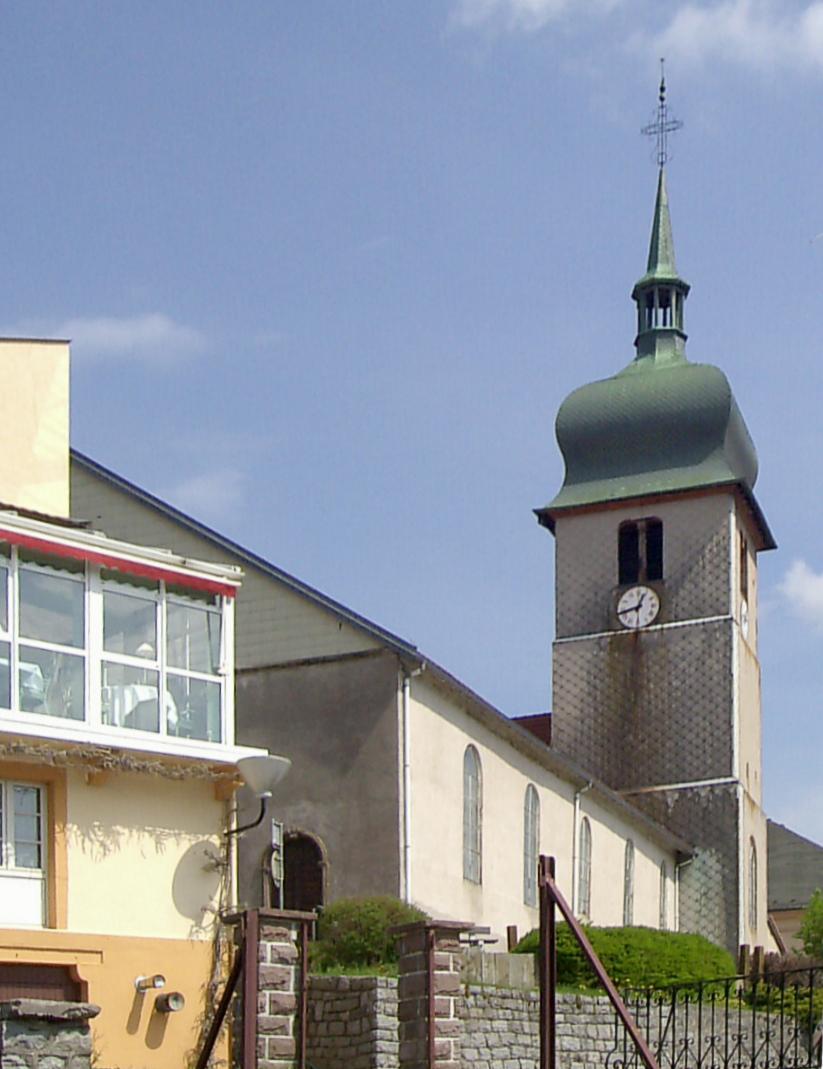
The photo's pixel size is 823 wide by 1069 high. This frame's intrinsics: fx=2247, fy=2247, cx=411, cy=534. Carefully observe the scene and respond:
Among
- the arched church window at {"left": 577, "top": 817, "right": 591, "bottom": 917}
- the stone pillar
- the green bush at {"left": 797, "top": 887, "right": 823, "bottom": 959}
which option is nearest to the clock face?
the green bush at {"left": 797, "top": 887, "right": 823, "bottom": 959}

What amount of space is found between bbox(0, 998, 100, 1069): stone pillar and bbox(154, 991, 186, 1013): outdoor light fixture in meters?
11.7

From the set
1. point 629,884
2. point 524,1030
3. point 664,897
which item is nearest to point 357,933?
point 524,1030

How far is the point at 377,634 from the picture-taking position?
33.5 meters

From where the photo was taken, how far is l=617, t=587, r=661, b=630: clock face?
52031mm

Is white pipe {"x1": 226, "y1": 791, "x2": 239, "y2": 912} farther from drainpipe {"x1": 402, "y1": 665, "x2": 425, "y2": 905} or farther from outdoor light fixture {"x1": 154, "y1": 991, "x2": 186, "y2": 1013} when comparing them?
drainpipe {"x1": 402, "y1": 665, "x2": 425, "y2": 905}

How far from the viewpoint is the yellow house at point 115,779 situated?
23.4 m

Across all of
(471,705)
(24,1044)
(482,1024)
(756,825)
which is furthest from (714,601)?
(24,1044)

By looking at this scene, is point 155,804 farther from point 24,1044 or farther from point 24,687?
point 24,1044

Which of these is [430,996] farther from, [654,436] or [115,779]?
[654,436]

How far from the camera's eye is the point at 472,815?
3619 centimetres

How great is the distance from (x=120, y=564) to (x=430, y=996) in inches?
311

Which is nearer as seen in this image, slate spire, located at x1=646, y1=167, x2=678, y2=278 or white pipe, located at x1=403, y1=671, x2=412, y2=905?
white pipe, located at x1=403, y1=671, x2=412, y2=905

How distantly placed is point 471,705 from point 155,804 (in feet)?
36.9

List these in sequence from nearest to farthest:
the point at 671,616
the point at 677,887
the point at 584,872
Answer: the point at 584,872, the point at 677,887, the point at 671,616
